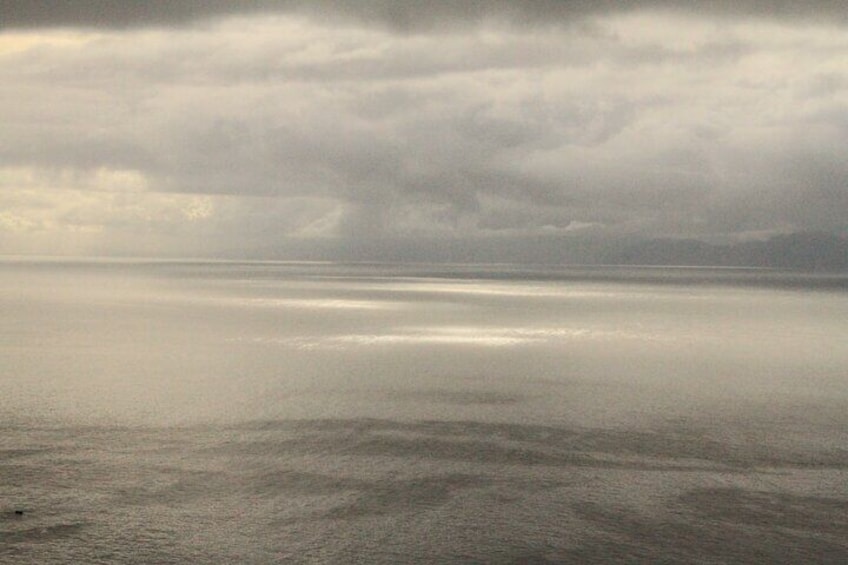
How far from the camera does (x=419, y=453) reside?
100 ft

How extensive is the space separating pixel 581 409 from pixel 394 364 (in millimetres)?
18592

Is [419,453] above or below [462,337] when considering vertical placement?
above

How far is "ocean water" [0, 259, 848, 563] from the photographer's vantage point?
21828mm

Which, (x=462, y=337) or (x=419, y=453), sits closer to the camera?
(x=419, y=453)

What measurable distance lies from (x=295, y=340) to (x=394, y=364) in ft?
58.7

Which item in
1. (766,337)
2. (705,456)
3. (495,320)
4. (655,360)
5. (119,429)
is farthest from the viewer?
(495,320)

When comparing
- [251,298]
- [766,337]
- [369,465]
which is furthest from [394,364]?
[251,298]

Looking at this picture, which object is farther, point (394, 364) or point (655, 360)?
point (655, 360)

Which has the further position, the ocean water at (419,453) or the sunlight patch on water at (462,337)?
the sunlight patch on water at (462,337)

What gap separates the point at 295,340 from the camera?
236 ft

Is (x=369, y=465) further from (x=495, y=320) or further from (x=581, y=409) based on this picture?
(x=495, y=320)

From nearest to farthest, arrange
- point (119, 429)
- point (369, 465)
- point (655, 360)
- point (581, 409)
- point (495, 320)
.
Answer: point (369, 465) < point (119, 429) < point (581, 409) < point (655, 360) < point (495, 320)

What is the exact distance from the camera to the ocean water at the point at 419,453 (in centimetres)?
2183

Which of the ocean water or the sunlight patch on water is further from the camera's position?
the sunlight patch on water
